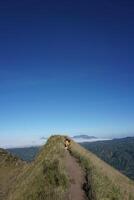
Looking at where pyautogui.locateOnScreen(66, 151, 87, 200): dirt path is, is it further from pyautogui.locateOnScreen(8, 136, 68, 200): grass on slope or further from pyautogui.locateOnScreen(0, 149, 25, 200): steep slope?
pyautogui.locateOnScreen(0, 149, 25, 200): steep slope

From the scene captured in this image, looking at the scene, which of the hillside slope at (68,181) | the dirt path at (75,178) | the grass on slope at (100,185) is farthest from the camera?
the hillside slope at (68,181)

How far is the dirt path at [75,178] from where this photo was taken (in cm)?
3372

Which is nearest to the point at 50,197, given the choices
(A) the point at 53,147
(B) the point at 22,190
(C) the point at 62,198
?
(C) the point at 62,198

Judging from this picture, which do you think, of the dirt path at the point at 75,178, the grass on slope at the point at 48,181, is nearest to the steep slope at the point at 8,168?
the grass on slope at the point at 48,181

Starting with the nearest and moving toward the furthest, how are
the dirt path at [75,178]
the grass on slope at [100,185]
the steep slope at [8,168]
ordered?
the dirt path at [75,178]
the grass on slope at [100,185]
the steep slope at [8,168]

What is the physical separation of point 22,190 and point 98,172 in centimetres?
940

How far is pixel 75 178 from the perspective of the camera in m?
36.1

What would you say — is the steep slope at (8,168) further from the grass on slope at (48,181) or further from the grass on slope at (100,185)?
the grass on slope at (100,185)

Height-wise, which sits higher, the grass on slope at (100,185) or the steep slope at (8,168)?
the steep slope at (8,168)

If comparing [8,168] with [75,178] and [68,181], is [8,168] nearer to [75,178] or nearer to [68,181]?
[75,178]

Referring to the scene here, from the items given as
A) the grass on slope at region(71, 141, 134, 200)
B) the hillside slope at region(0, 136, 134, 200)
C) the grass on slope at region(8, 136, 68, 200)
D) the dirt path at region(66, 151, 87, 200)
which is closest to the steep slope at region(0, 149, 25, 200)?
the grass on slope at region(8, 136, 68, 200)

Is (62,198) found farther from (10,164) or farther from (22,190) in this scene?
(10,164)

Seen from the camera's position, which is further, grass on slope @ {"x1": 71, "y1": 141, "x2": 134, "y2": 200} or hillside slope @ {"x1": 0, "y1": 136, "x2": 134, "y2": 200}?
hillside slope @ {"x1": 0, "y1": 136, "x2": 134, "y2": 200}

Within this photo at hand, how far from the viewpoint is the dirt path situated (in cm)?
3372
